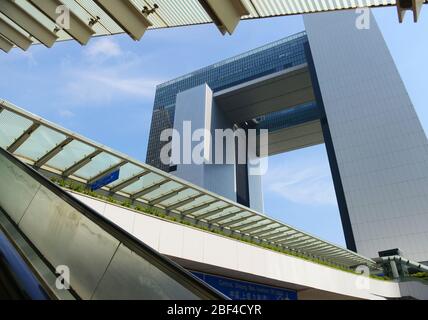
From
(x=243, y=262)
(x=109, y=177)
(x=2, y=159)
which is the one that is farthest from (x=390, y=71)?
(x=2, y=159)

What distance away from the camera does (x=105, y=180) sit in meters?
9.82

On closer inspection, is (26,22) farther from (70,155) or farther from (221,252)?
(221,252)

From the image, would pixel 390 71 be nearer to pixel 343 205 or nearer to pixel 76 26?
pixel 343 205

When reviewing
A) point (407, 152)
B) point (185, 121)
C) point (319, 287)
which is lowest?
point (319, 287)

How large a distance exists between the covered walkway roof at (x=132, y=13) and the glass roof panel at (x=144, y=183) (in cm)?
477

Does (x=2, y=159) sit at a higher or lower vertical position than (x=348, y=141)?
lower

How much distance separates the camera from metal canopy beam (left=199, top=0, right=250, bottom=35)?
Result: 19.4 ft

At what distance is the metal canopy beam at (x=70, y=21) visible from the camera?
269 inches

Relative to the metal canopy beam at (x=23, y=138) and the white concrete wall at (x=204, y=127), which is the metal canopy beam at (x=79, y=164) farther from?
the white concrete wall at (x=204, y=127)

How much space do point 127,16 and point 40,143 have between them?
458cm

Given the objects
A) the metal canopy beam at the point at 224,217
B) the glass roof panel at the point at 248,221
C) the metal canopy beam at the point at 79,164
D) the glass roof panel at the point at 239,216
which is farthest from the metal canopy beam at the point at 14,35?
the glass roof panel at the point at 248,221

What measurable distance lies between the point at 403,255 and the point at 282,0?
2654 cm

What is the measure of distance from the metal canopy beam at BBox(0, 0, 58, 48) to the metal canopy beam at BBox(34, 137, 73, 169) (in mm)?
2551
